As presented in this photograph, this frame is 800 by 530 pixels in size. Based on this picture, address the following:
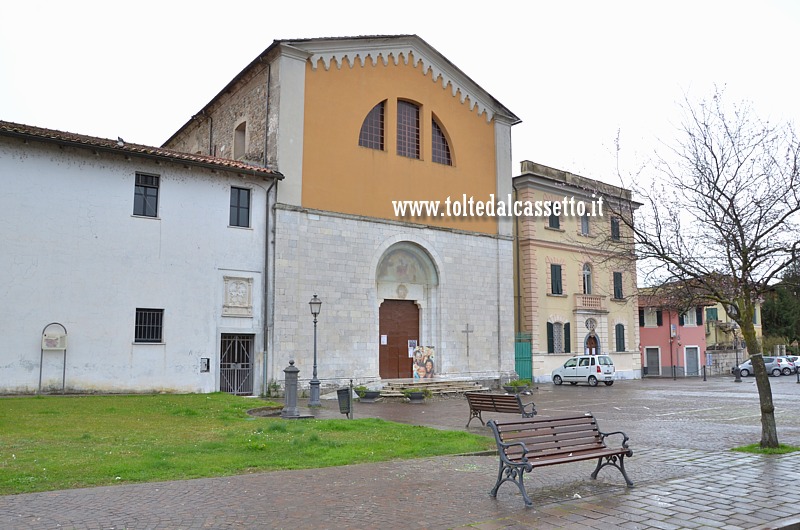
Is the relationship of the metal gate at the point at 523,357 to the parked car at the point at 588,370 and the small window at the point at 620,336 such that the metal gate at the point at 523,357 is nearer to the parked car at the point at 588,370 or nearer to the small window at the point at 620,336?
the parked car at the point at 588,370

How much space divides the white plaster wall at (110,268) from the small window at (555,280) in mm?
19065

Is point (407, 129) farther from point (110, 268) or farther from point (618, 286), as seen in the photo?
point (618, 286)

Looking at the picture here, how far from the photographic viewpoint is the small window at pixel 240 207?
25062mm

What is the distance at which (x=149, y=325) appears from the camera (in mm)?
22875

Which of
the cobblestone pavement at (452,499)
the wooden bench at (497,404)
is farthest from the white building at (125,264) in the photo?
the cobblestone pavement at (452,499)

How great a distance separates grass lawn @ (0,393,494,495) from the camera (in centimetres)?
905

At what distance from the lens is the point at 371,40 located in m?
29.3

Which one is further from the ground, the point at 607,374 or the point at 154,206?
the point at 154,206

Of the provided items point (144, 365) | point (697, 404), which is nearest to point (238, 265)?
point (144, 365)

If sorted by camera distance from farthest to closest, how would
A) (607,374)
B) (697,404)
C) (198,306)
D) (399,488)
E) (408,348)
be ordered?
(607,374), (408,348), (198,306), (697,404), (399,488)

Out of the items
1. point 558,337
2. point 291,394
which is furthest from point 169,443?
point 558,337

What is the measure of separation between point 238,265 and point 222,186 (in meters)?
2.92

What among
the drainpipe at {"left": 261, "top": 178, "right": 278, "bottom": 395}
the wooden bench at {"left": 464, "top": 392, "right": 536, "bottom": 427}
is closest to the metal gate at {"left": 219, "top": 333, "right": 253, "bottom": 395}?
the drainpipe at {"left": 261, "top": 178, "right": 278, "bottom": 395}

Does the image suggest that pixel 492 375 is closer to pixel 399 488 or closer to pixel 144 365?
pixel 144 365
